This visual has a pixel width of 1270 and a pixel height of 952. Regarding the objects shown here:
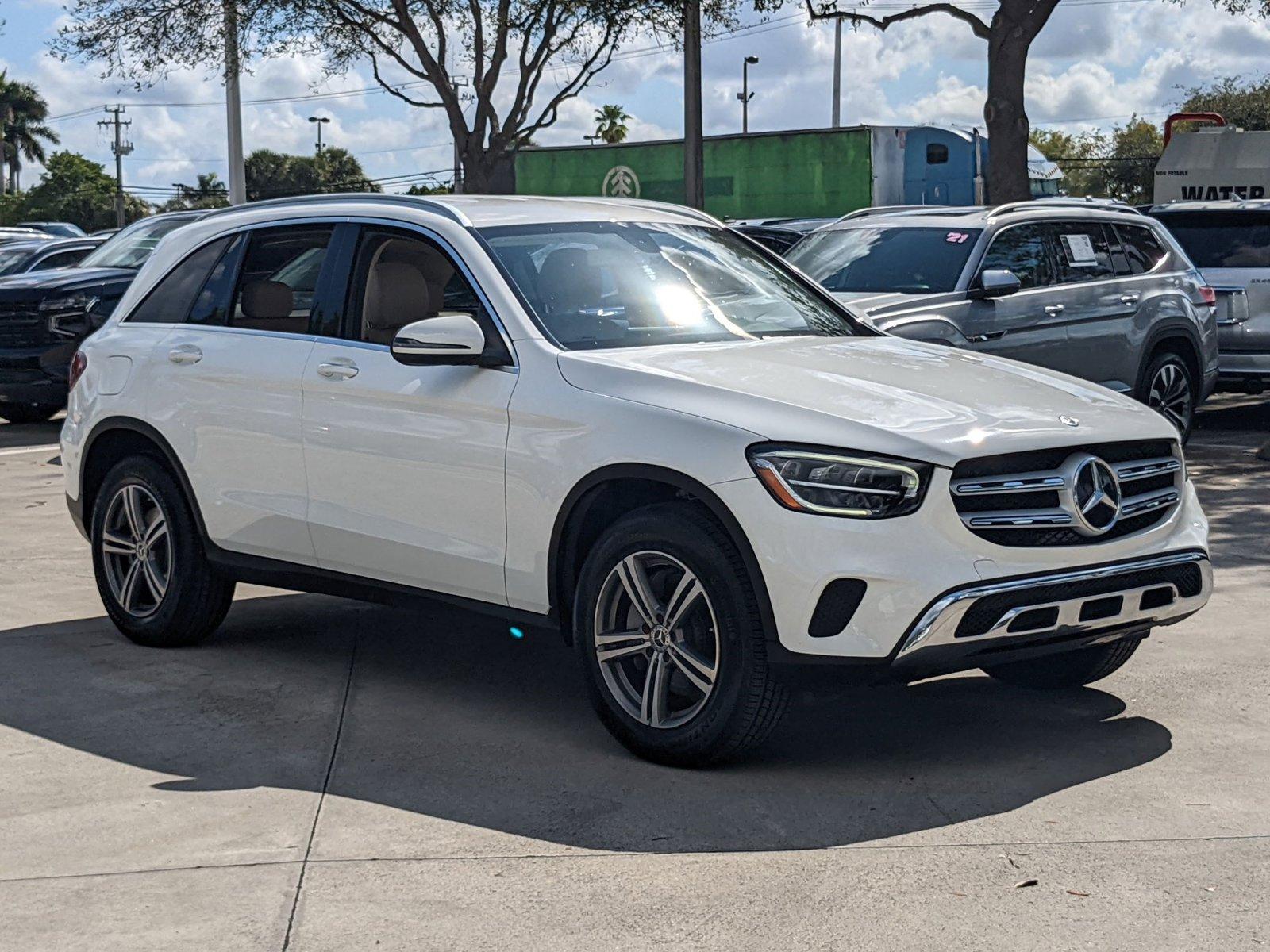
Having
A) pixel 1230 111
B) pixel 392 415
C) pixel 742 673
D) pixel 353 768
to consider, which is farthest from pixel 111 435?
pixel 1230 111

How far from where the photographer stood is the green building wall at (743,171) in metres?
32.0

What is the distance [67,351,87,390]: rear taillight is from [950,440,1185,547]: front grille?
4.15m

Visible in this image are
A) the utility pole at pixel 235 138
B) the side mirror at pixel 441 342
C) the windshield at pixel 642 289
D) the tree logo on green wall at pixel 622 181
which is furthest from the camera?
the tree logo on green wall at pixel 622 181

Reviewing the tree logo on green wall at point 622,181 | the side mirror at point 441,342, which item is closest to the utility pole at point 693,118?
the tree logo on green wall at point 622,181

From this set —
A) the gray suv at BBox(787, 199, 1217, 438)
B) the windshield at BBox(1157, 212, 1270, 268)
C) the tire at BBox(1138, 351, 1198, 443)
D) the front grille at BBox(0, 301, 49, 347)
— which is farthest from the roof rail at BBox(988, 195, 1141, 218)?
the front grille at BBox(0, 301, 49, 347)

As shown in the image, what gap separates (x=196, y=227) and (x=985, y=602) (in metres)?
3.89

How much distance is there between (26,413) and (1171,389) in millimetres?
10514

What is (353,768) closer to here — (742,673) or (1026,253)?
(742,673)

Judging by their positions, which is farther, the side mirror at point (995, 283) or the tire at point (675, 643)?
the side mirror at point (995, 283)

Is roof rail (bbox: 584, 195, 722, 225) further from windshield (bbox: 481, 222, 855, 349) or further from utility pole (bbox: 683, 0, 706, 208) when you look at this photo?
utility pole (bbox: 683, 0, 706, 208)

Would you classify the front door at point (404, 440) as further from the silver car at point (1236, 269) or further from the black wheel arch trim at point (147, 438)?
the silver car at point (1236, 269)

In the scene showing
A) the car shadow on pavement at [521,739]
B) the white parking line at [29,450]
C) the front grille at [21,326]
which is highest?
the front grille at [21,326]

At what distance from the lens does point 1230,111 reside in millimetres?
71750

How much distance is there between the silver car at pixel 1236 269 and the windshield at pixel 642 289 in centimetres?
880
